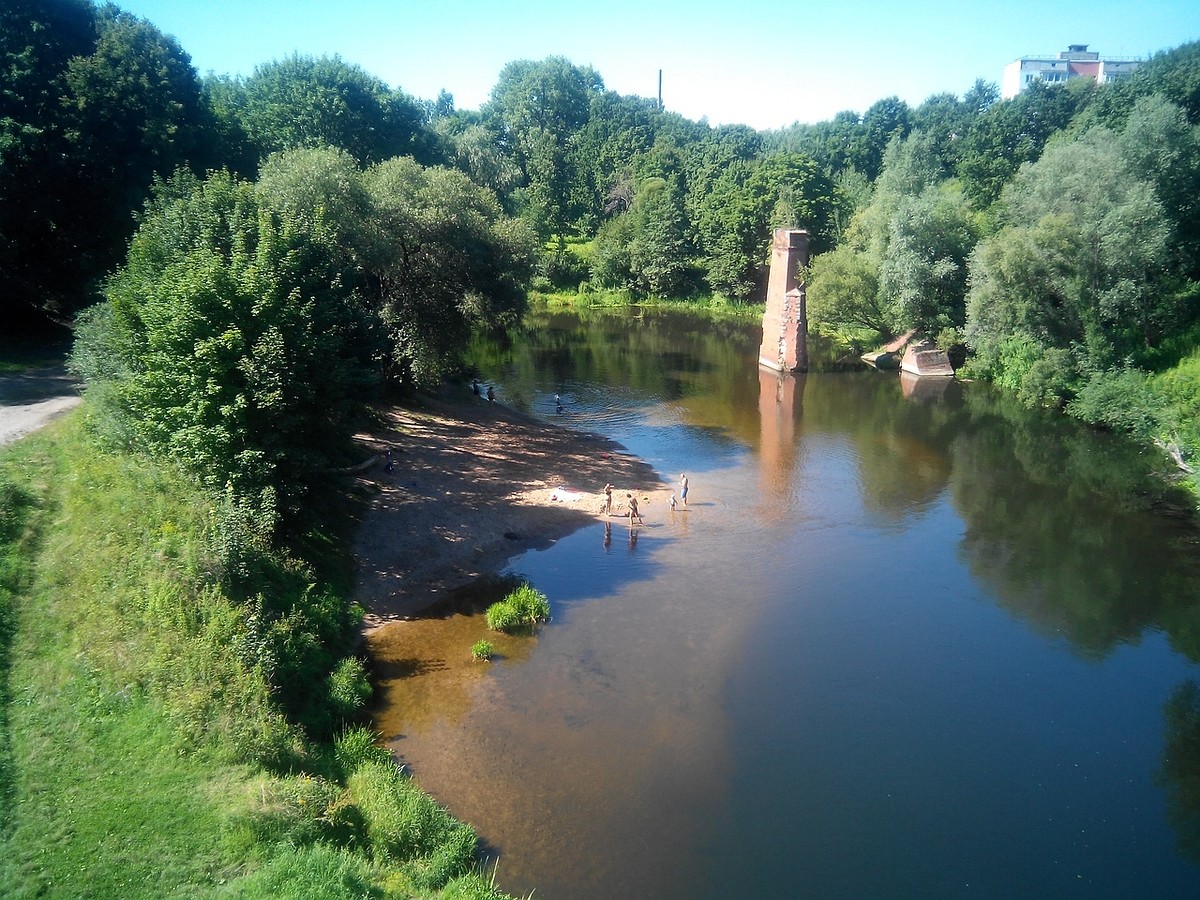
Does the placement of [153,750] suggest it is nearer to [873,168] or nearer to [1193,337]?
[1193,337]

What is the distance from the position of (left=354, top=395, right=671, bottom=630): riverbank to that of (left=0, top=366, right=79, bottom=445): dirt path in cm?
955

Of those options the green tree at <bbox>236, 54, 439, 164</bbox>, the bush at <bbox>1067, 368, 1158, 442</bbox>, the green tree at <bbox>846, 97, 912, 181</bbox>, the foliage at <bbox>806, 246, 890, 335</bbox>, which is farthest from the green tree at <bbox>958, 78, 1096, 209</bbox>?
the green tree at <bbox>236, 54, 439, 164</bbox>

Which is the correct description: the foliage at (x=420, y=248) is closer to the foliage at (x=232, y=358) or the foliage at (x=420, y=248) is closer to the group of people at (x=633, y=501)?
the foliage at (x=232, y=358)

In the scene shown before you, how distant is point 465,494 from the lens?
2817cm

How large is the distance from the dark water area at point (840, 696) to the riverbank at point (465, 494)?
1.33 metres

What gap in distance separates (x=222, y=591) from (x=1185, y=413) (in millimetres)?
39314

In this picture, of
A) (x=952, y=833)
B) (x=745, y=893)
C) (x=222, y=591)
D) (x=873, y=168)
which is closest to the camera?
(x=745, y=893)

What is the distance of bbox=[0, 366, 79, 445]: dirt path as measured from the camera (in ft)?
73.5

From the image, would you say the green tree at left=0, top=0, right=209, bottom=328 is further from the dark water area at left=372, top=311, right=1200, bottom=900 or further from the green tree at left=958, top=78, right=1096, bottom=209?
the green tree at left=958, top=78, right=1096, bottom=209

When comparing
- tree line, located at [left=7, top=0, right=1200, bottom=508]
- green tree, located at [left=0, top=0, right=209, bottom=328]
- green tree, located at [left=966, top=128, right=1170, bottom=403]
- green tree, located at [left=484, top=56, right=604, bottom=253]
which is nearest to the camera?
tree line, located at [left=7, top=0, right=1200, bottom=508]

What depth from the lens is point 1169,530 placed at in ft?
91.1

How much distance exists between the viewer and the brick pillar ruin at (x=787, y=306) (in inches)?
2010

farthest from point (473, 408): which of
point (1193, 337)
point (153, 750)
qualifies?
point (1193, 337)

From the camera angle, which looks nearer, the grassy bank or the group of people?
the grassy bank
